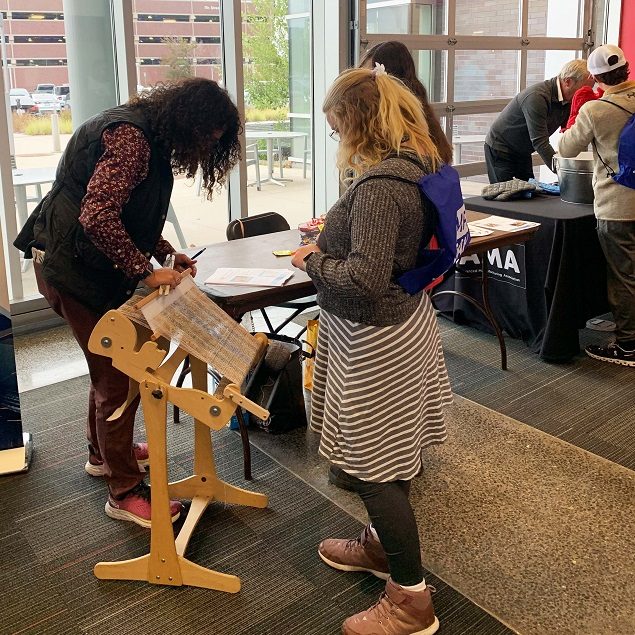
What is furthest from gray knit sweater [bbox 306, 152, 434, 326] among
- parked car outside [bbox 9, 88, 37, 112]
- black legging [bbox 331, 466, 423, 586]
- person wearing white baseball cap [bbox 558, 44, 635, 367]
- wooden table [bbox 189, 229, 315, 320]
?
parked car outside [bbox 9, 88, 37, 112]

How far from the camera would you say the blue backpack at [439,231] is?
5.24 feet

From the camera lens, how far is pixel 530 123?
4266mm

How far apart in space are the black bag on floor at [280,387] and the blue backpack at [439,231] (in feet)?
4.08

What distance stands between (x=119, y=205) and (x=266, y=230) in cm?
162

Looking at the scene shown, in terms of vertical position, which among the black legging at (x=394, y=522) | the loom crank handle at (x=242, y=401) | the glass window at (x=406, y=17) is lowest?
the black legging at (x=394, y=522)

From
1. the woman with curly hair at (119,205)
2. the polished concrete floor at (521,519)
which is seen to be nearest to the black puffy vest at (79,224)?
the woman with curly hair at (119,205)

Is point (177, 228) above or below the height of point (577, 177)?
below

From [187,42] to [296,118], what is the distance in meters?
1.07

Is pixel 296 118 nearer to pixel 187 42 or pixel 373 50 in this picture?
pixel 187 42

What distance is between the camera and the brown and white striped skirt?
1.69 meters

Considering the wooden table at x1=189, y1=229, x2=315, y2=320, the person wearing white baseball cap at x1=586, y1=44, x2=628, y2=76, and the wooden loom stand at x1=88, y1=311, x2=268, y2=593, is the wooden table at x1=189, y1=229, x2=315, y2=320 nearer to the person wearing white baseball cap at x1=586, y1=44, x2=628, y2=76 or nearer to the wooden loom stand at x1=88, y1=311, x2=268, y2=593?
the wooden loom stand at x1=88, y1=311, x2=268, y2=593

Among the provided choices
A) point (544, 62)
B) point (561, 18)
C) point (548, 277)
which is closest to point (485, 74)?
point (544, 62)

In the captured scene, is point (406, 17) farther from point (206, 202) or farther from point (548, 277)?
point (548, 277)

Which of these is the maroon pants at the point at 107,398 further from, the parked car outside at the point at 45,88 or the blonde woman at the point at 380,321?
the parked car outside at the point at 45,88
